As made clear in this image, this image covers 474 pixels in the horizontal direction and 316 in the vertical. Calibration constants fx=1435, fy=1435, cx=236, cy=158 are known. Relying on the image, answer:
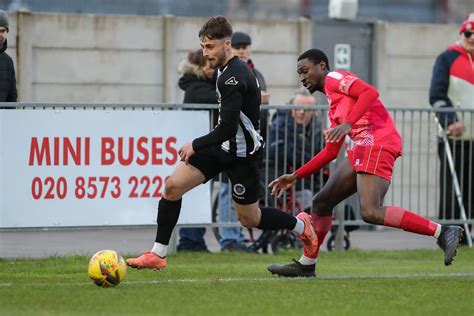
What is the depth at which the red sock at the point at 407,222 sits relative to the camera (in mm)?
11172

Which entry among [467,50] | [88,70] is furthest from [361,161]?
[88,70]

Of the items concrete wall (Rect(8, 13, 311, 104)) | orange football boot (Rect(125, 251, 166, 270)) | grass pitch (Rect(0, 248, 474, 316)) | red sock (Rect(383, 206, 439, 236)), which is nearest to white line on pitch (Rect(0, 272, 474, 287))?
grass pitch (Rect(0, 248, 474, 316))

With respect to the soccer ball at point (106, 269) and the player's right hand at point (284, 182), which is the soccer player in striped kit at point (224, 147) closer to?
the player's right hand at point (284, 182)

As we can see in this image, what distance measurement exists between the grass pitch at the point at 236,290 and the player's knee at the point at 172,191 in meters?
0.66

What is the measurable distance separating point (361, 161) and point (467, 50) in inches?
221

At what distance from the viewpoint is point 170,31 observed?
61.9 feet

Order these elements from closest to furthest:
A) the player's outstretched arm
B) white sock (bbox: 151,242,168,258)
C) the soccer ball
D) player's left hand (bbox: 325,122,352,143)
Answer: the soccer ball
player's left hand (bbox: 325,122,352,143)
the player's outstretched arm
white sock (bbox: 151,242,168,258)

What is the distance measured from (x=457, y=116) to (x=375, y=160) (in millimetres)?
5225

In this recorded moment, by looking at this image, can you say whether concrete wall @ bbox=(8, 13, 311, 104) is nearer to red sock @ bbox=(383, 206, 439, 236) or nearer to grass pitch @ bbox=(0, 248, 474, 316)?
grass pitch @ bbox=(0, 248, 474, 316)

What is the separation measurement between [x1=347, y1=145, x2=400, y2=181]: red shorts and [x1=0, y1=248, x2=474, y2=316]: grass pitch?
879 millimetres

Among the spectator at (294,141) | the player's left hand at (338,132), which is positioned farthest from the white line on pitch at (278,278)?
the spectator at (294,141)

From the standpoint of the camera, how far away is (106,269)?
10.4 metres

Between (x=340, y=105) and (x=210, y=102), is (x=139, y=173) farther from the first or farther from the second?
(x=340, y=105)

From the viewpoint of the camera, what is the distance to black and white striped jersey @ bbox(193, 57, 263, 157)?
11.1m
